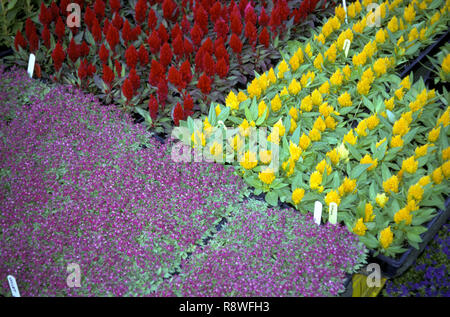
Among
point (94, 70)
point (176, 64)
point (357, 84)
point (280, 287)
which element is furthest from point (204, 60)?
point (280, 287)

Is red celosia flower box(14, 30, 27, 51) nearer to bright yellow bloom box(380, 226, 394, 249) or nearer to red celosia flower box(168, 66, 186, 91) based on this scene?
red celosia flower box(168, 66, 186, 91)

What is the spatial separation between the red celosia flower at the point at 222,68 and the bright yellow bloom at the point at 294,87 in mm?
519

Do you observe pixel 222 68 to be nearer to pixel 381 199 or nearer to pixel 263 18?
pixel 263 18

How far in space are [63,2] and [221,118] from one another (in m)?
2.01

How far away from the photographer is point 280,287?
265 centimetres

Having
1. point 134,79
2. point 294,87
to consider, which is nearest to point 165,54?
point 134,79

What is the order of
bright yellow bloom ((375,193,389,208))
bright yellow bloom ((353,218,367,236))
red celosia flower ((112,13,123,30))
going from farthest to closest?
1. red celosia flower ((112,13,123,30))
2. bright yellow bloom ((375,193,389,208))
3. bright yellow bloom ((353,218,367,236))

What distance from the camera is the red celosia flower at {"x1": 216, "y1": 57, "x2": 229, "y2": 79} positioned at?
380cm

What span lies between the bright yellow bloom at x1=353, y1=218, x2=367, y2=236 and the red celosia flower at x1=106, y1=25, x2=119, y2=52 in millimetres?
2482

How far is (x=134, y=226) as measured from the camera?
3.02m

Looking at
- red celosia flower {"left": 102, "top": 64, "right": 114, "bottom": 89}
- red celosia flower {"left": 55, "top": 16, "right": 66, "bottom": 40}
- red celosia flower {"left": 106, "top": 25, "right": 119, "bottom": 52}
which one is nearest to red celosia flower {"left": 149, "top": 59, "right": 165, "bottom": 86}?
red celosia flower {"left": 102, "top": 64, "right": 114, "bottom": 89}

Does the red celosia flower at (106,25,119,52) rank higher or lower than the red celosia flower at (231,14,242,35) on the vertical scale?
lower

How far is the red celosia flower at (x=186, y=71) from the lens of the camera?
369 cm

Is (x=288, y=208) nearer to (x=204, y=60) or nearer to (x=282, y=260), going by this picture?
(x=282, y=260)
